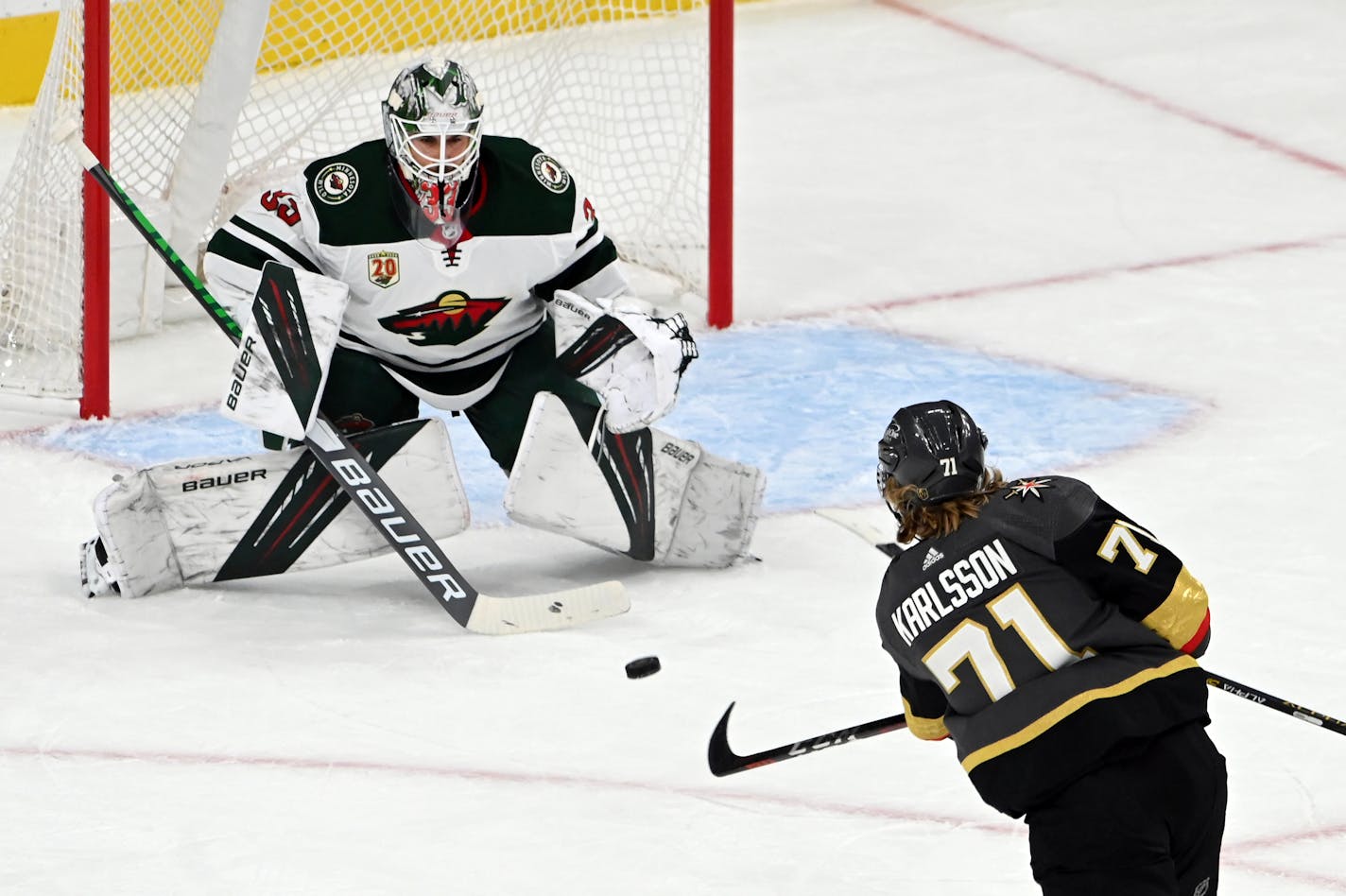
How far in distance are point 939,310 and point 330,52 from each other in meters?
1.67

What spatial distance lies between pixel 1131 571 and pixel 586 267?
191 centimetres

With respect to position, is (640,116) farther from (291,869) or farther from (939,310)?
(291,869)

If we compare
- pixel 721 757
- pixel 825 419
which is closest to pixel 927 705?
pixel 721 757

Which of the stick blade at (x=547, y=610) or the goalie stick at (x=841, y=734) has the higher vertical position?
the goalie stick at (x=841, y=734)

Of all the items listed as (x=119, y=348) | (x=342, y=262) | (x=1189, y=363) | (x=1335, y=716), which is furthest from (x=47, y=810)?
(x=1189, y=363)

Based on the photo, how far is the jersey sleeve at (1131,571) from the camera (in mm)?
2551

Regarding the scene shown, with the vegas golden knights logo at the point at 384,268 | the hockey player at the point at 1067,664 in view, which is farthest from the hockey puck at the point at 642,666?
the hockey player at the point at 1067,664

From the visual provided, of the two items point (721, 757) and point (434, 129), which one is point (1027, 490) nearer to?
point (721, 757)

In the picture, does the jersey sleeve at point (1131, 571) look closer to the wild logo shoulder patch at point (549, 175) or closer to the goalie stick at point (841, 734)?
the goalie stick at point (841, 734)

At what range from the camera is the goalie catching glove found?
413cm

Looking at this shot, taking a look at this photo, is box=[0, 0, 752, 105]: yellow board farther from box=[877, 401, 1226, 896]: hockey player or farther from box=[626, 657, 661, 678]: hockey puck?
box=[877, 401, 1226, 896]: hockey player

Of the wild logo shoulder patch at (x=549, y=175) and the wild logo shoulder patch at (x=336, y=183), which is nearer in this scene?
the wild logo shoulder patch at (x=336, y=183)

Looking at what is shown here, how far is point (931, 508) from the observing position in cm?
264

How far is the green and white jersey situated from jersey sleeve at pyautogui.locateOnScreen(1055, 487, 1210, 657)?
1804 mm
